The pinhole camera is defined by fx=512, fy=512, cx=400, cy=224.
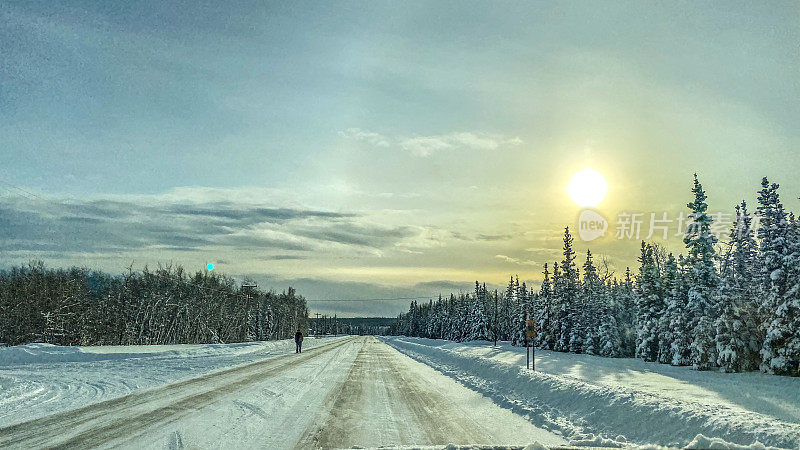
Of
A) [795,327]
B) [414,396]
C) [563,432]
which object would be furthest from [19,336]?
[795,327]

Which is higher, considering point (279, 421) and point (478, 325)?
point (279, 421)

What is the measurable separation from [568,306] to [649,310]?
632 inches

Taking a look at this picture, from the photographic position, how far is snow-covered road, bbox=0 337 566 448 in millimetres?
8539

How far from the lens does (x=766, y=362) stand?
3105cm

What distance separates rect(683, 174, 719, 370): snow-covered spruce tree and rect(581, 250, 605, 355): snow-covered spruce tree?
20612mm

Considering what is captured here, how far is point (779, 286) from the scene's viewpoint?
99.3 ft

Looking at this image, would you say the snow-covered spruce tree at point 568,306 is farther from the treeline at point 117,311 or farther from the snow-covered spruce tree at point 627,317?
the treeline at point 117,311

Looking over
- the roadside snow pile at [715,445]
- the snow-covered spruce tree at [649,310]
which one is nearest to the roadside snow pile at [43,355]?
the roadside snow pile at [715,445]

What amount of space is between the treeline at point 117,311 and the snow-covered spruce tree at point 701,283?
65302 mm

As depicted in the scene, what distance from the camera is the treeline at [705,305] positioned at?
3025 centimetres

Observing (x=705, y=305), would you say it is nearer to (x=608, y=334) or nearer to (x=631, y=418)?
(x=608, y=334)

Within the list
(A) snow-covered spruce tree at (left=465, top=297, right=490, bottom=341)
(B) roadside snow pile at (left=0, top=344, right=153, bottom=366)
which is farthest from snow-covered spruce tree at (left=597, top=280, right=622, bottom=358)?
(A) snow-covered spruce tree at (left=465, top=297, right=490, bottom=341)

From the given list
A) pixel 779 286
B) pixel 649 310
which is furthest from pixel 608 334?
pixel 779 286

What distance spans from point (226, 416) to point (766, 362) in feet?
109
